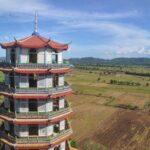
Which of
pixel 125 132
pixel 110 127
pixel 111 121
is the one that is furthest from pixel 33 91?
pixel 111 121

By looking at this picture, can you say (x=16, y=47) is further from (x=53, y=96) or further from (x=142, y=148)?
(x=142, y=148)

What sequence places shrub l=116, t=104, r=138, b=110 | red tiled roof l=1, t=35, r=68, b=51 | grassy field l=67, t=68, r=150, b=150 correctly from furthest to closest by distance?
1. shrub l=116, t=104, r=138, b=110
2. grassy field l=67, t=68, r=150, b=150
3. red tiled roof l=1, t=35, r=68, b=51

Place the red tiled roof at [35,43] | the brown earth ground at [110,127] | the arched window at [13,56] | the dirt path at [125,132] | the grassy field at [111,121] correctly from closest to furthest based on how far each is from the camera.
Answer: the red tiled roof at [35,43], the arched window at [13,56], the dirt path at [125,132], the brown earth ground at [110,127], the grassy field at [111,121]

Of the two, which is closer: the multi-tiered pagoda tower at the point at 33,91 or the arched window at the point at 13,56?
the multi-tiered pagoda tower at the point at 33,91

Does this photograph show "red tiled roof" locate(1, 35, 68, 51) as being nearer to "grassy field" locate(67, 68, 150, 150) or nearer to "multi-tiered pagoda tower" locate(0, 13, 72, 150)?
"multi-tiered pagoda tower" locate(0, 13, 72, 150)

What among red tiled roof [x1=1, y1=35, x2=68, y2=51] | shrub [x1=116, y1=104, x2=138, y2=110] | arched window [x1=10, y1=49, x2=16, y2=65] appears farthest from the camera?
shrub [x1=116, y1=104, x2=138, y2=110]

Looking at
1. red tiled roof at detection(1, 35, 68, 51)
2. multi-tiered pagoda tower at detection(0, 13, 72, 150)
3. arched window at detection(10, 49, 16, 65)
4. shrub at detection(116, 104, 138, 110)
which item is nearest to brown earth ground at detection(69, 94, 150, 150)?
shrub at detection(116, 104, 138, 110)

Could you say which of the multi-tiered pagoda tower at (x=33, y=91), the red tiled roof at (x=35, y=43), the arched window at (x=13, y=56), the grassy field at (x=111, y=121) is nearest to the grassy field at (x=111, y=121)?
the grassy field at (x=111, y=121)

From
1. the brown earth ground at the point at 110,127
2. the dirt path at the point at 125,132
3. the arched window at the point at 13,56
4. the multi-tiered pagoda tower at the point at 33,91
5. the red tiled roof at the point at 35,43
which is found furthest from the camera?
the brown earth ground at the point at 110,127

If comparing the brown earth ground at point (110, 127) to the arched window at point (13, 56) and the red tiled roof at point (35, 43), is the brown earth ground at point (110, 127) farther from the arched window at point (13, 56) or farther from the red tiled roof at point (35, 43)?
the arched window at point (13, 56)
